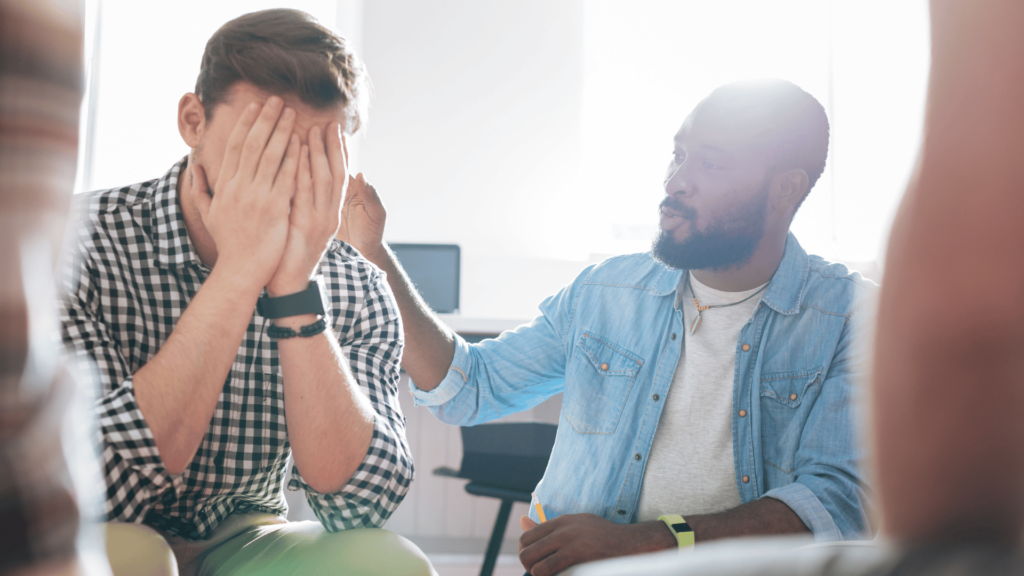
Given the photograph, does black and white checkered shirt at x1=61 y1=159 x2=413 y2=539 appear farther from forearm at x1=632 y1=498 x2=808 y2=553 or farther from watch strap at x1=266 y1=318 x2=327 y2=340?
forearm at x1=632 y1=498 x2=808 y2=553

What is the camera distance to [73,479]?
0.20 metres

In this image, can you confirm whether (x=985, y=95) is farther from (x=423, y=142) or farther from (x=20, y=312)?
(x=423, y=142)

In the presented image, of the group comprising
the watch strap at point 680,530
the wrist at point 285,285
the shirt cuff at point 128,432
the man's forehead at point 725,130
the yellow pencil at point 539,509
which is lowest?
the yellow pencil at point 539,509

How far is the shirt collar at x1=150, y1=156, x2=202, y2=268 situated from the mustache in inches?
32.8

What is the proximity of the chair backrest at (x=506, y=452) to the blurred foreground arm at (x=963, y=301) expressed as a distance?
139 centimetres

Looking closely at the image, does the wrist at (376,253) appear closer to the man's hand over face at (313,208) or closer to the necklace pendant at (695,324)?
the man's hand over face at (313,208)

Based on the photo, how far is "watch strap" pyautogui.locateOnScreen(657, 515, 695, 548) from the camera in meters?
0.89

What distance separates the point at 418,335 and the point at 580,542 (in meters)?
0.44

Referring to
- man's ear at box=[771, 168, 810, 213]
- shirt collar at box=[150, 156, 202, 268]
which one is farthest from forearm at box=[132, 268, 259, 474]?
man's ear at box=[771, 168, 810, 213]

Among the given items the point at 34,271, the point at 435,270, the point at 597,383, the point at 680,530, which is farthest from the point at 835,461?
the point at 435,270

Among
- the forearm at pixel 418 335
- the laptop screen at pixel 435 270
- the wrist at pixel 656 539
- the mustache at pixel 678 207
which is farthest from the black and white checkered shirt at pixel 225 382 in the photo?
the laptop screen at pixel 435 270

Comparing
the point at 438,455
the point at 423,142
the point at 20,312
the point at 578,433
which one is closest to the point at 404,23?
the point at 423,142

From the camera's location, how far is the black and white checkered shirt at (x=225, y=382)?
2.25 ft

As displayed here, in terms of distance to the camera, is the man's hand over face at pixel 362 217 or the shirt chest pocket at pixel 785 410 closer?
the shirt chest pocket at pixel 785 410
